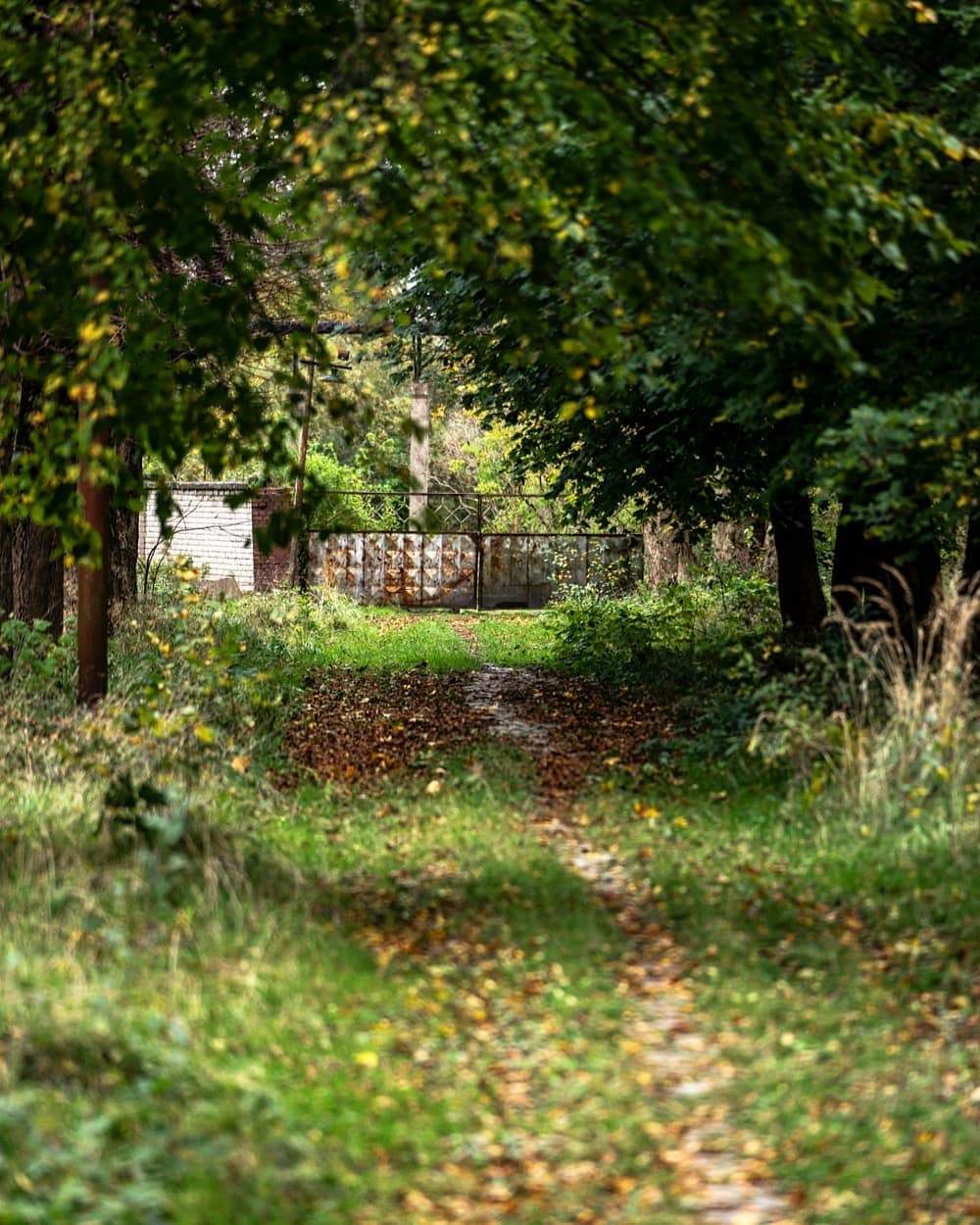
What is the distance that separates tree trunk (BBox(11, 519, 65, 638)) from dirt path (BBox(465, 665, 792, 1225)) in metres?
4.85

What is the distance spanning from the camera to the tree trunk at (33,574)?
524 inches

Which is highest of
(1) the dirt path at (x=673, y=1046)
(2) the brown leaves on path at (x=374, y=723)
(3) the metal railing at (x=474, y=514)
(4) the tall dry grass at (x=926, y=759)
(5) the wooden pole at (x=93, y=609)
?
(3) the metal railing at (x=474, y=514)

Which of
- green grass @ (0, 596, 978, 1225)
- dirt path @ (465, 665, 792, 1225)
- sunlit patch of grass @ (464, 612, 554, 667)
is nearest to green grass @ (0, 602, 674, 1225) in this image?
green grass @ (0, 596, 978, 1225)

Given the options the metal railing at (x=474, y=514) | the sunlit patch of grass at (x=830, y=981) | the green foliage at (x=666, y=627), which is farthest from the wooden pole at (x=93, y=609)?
the metal railing at (x=474, y=514)

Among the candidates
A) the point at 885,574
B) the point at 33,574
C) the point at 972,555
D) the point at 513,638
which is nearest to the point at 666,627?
the point at 885,574

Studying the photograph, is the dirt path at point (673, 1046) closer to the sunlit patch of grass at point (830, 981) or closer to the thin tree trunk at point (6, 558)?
the sunlit patch of grass at point (830, 981)

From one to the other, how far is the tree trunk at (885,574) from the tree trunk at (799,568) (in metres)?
1.61

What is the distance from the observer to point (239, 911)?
678 centimetres

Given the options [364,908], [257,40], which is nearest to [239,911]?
[364,908]

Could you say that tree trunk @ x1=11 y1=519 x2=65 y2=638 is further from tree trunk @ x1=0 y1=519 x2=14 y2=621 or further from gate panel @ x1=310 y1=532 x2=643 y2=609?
gate panel @ x1=310 y1=532 x2=643 y2=609

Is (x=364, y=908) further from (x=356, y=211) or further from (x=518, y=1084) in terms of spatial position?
(x=356, y=211)

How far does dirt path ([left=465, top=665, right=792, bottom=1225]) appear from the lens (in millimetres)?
4684

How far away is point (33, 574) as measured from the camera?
13.4 metres

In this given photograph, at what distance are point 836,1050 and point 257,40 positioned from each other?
4827mm
